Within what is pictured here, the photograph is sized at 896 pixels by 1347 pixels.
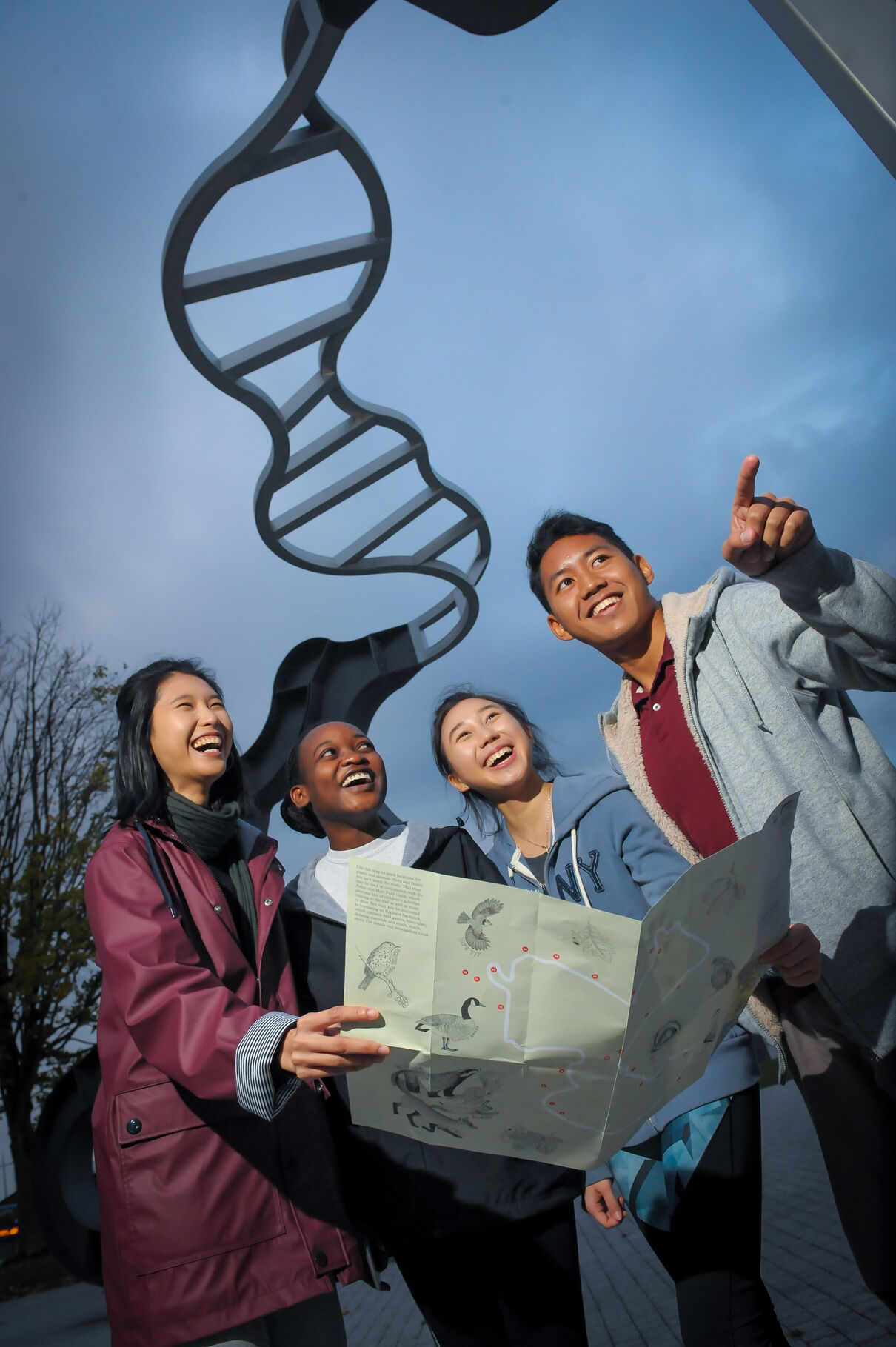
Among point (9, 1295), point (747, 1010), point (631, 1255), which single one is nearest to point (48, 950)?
point (9, 1295)

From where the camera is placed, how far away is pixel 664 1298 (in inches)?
140

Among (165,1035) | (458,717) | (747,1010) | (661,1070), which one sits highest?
(458,717)

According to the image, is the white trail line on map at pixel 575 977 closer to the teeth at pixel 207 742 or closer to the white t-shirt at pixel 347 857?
the white t-shirt at pixel 347 857

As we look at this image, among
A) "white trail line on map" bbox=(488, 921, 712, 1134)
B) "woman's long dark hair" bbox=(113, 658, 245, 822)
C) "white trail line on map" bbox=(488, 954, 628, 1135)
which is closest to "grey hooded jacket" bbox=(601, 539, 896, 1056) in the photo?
"white trail line on map" bbox=(488, 921, 712, 1134)

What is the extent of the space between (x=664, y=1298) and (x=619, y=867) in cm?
282

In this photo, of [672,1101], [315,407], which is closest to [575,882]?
[672,1101]

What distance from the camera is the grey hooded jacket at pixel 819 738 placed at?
1.55 metres

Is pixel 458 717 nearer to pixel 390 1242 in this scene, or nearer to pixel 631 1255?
pixel 390 1242

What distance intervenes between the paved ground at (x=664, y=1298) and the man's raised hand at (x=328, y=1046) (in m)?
2.34

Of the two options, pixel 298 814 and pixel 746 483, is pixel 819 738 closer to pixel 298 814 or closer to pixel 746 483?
pixel 746 483

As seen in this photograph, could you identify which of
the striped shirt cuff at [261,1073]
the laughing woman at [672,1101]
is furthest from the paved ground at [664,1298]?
the striped shirt cuff at [261,1073]

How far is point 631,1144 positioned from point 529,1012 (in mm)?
939

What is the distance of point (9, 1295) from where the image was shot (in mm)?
8102

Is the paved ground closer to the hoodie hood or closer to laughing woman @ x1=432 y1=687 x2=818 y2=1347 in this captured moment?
laughing woman @ x1=432 y1=687 x2=818 y2=1347
